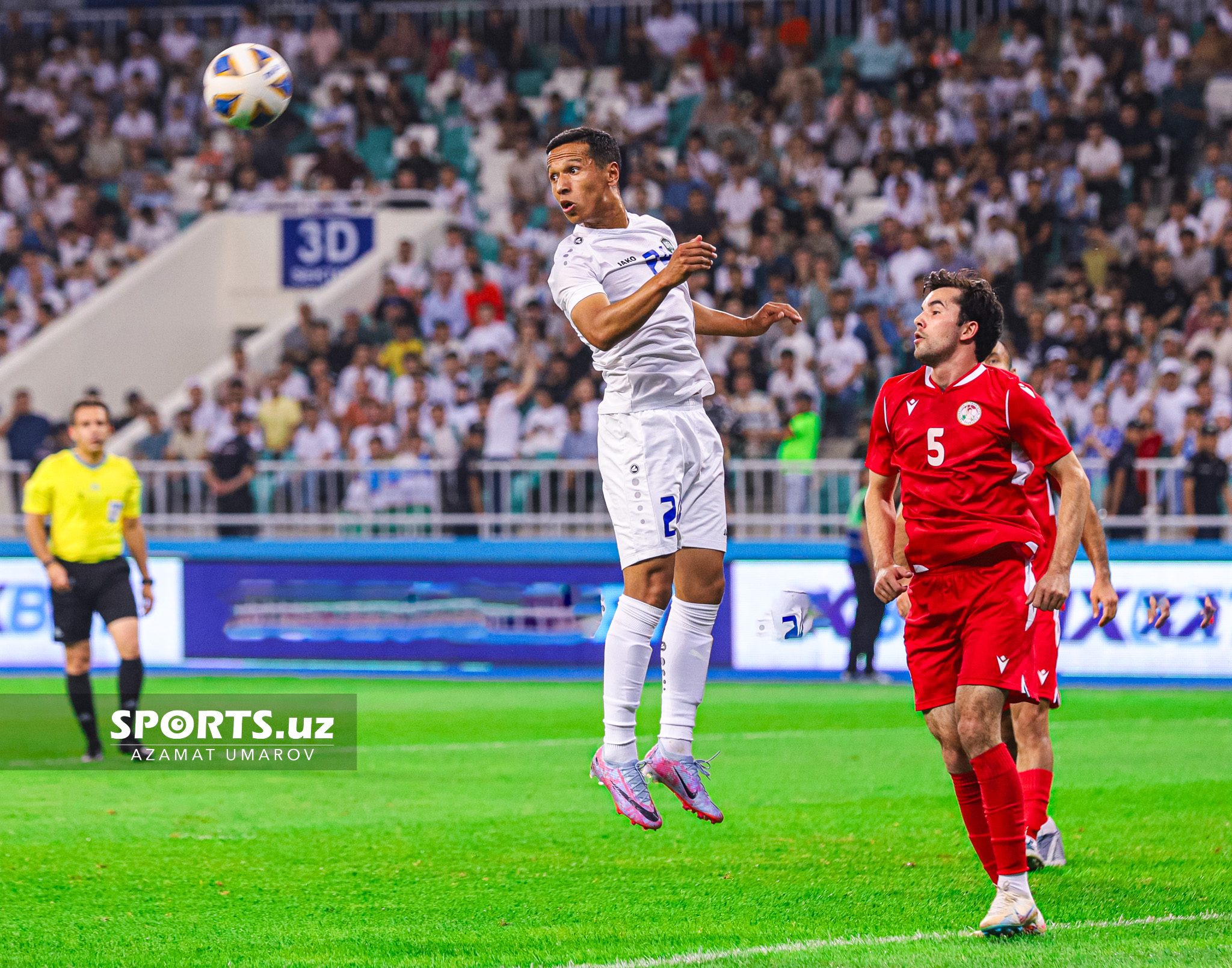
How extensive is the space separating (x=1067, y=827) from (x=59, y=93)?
882 inches

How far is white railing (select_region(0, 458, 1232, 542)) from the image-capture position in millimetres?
16094

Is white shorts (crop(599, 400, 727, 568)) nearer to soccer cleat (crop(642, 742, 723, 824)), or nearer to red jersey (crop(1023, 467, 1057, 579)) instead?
soccer cleat (crop(642, 742, 723, 824))

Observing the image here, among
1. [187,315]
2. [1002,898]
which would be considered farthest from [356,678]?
[1002,898]

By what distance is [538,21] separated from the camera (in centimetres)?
2634

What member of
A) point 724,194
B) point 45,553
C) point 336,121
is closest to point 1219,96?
point 724,194

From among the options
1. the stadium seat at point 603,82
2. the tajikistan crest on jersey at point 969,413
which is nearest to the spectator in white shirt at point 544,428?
the stadium seat at point 603,82

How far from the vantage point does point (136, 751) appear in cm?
1178

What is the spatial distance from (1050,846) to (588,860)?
2.19 meters

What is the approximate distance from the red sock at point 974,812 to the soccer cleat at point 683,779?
1023mm

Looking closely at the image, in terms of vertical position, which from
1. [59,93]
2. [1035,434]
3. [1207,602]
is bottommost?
[1207,602]

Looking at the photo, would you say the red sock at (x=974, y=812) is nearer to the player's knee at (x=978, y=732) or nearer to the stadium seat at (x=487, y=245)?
the player's knee at (x=978, y=732)

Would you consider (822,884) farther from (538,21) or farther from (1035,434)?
(538,21)


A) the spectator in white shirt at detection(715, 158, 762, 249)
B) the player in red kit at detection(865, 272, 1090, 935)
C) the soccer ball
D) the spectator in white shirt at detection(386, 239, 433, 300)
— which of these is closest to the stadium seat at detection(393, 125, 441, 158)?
the spectator in white shirt at detection(386, 239, 433, 300)

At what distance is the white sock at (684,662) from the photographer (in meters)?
6.66
